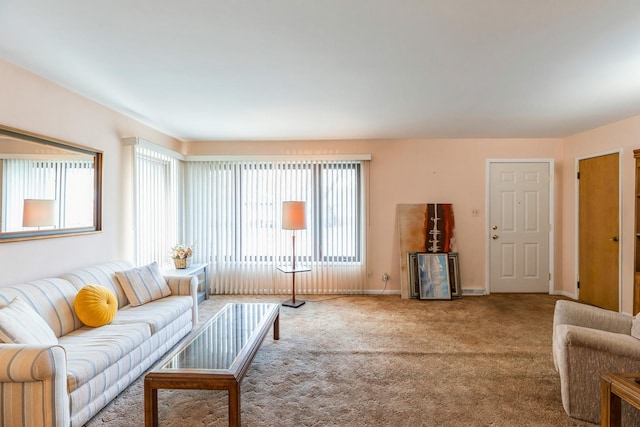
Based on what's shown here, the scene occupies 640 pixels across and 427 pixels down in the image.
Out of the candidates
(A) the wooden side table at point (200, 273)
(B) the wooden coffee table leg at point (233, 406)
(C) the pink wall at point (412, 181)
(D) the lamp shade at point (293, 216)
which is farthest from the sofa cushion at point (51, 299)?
(C) the pink wall at point (412, 181)

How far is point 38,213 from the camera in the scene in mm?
2533

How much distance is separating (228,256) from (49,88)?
2.95 metres

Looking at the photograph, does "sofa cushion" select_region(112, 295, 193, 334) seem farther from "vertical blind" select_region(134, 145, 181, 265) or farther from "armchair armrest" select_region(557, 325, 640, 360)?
"armchair armrest" select_region(557, 325, 640, 360)

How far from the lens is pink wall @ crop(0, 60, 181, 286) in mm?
2340

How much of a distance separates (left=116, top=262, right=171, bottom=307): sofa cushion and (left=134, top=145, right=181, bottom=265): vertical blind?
0.63 meters

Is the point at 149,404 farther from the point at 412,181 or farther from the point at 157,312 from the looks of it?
the point at 412,181

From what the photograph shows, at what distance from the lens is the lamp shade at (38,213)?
2434 mm

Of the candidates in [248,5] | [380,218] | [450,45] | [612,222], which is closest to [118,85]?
[248,5]

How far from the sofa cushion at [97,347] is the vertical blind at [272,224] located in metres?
2.42

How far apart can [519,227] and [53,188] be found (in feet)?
18.9

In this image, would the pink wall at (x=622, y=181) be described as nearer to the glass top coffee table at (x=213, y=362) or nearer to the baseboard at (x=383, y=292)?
the baseboard at (x=383, y=292)

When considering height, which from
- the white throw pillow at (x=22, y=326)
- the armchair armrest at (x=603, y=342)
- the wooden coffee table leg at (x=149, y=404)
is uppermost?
the white throw pillow at (x=22, y=326)

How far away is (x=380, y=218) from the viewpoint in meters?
4.90

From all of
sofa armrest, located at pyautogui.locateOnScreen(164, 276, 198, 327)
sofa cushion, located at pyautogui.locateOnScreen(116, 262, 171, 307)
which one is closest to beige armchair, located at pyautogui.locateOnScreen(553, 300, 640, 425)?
sofa armrest, located at pyautogui.locateOnScreen(164, 276, 198, 327)
